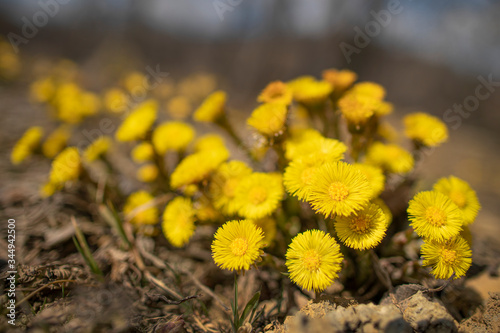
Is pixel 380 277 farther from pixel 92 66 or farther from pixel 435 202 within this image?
pixel 92 66

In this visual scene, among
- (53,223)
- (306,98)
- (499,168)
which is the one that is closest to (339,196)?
(306,98)

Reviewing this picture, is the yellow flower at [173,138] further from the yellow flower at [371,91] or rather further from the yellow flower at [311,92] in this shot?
the yellow flower at [371,91]

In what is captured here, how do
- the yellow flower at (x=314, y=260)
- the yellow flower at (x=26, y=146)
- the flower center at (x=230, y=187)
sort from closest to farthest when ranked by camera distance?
the yellow flower at (x=314, y=260) < the flower center at (x=230, y=187) < the yellow flower at (x=26, y=146)

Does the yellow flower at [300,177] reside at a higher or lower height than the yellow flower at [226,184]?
higher

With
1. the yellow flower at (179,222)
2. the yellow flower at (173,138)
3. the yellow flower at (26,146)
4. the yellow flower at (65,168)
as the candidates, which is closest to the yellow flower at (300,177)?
the yellow flower at (179,222)

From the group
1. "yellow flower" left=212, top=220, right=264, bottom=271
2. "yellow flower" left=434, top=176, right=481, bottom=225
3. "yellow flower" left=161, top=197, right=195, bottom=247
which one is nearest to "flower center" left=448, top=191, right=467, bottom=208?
"yellow flower" left=434, top=176, right=481, bottom=225

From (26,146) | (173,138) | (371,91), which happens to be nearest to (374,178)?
(371,91)

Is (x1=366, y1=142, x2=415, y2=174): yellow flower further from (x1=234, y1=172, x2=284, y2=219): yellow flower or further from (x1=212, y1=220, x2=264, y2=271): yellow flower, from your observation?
(x1=212, y1=220, x2=264, y2=271): yellow flower
